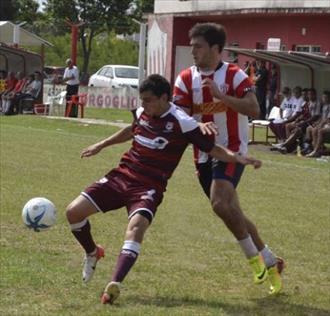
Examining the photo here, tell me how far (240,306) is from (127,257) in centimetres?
94

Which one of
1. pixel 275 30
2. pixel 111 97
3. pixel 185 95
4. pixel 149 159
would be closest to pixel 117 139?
pixel 149 159

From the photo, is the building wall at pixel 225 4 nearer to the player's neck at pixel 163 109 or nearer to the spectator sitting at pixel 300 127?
the spectator sitting at pixel 300 127

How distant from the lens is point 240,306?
664 cm

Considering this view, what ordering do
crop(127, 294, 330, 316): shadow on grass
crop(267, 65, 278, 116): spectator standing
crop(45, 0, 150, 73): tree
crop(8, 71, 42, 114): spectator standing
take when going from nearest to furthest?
crop(127, 294, 330, 316): shadow on grass → crop(267, 65, 278, 116): spectator standing → crop(8, 71, 42, 114): spectator standing → crop(45, 0, 150, 73): tree

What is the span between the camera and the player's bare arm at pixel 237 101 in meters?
6.62

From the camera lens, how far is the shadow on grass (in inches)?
256

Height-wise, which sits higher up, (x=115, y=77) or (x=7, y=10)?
(x=7, y=10)

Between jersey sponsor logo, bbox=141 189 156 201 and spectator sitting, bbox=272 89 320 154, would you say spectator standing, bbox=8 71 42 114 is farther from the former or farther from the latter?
jersey sponsor logo, bbox=141 189 156 201

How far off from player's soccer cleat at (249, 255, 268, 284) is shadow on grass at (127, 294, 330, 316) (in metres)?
0.30

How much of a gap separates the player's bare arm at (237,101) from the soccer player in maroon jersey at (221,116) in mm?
72

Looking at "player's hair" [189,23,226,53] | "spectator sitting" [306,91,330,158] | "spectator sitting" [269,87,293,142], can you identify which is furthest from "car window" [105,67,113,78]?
"player's hair" [189,23,226,53]

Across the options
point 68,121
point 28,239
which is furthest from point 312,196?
point 68,121

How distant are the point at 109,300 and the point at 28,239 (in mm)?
2790

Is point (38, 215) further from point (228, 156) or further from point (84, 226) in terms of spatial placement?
point (228, 156)
